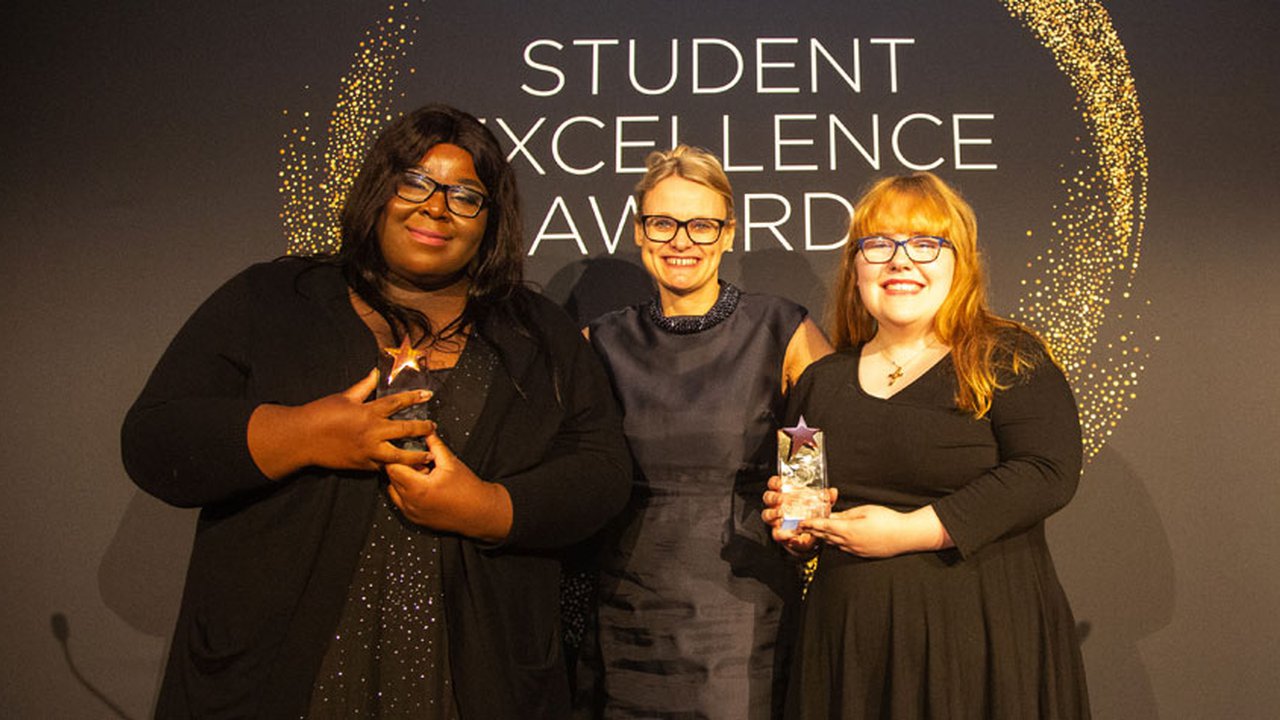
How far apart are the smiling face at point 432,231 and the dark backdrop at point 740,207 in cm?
113

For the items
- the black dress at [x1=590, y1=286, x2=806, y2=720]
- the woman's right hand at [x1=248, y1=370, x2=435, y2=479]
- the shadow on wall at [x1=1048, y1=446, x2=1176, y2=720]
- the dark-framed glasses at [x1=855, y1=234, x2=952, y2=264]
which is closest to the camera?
the woman's right hand at [x1=248, y1=370, x2=435, y2=479]

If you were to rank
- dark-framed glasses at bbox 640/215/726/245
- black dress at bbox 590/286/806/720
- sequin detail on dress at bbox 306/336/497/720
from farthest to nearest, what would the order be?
1. dark-framed glasses at bbox 640/215/726/245
2. black dress at bbox 590/286/806/720
3. sequin detail on dress at bbox 306/336/497/720

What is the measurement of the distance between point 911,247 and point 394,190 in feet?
3.35

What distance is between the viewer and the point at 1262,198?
9.73ft

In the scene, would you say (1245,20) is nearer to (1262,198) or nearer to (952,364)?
(1262,198)

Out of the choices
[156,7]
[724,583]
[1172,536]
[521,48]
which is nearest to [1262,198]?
[1172,536]

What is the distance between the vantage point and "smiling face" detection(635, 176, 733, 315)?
2.41 meters

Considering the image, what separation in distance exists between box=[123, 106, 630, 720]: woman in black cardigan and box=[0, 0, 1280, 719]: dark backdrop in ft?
3.89

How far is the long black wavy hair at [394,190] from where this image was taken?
1834mm

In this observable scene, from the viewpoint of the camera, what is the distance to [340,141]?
10.1ft

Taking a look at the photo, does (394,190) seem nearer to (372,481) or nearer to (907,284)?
(372,481)

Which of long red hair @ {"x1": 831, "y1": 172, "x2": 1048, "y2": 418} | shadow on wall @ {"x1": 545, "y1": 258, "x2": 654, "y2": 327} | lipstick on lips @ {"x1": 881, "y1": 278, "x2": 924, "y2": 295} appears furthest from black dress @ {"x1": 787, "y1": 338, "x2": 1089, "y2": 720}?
shadow on wall @ {"x1": 545, "y1": 258, "x2": 654, "y2": 327}

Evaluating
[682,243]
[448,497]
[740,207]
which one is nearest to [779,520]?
[448,497]

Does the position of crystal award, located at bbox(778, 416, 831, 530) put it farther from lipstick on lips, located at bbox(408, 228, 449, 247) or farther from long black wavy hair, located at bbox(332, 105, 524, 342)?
lipstick on lips, located at bbox(408, 228, 449, 247)
